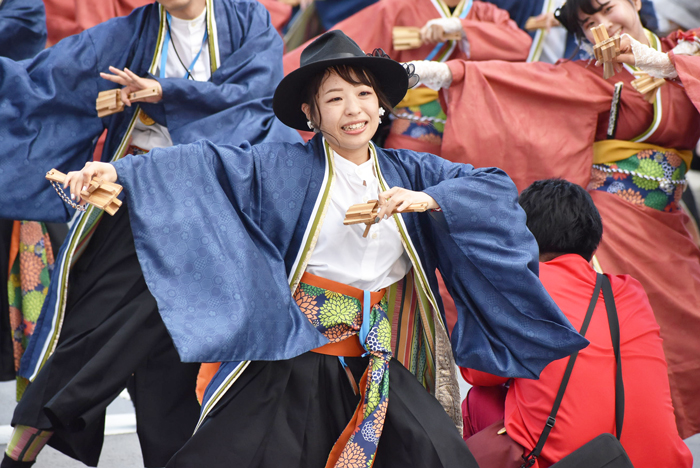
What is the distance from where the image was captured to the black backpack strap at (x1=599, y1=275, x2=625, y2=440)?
2.04m

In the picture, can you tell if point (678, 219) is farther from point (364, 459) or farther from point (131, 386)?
point (131, 386)

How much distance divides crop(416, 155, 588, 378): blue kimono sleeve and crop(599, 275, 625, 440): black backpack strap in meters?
0.15

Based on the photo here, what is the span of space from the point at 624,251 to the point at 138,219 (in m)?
2.00

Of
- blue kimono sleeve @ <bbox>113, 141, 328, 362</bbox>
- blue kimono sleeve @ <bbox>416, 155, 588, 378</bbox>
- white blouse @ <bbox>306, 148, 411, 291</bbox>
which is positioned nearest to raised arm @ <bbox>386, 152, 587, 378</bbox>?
blue kimono sleeve @ <bbox>416, 155, 588, 378</bbox>

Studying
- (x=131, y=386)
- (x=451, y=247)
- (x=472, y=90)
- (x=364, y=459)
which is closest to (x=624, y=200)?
(x=472, y=90)

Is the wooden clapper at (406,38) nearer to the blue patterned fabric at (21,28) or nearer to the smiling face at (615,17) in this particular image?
the smiling face at (615,17)

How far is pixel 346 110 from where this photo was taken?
202 centimetres

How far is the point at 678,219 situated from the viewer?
312 cm

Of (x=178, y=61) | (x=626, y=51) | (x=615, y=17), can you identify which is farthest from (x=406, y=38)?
(x=178, y=61)

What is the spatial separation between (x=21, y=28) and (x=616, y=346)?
2.43 meters

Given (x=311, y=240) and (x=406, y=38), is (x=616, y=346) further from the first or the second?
(x=406, y=38)

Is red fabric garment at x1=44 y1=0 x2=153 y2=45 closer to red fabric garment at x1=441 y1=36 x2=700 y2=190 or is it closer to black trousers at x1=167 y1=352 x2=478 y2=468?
red fabric garment at x1=441 y1=36 x2=700 y2=190

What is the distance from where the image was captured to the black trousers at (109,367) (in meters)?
2.37

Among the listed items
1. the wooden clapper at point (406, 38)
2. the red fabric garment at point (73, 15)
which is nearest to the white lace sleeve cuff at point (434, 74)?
the wooden clapper at point (406, 38)
